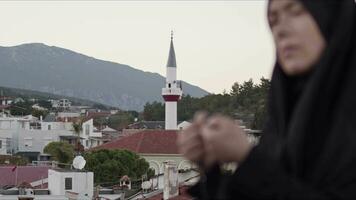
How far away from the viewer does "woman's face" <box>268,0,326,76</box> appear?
2.22 metres

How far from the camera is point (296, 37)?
222 centimetres

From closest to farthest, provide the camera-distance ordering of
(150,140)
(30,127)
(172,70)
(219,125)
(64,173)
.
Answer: (219,125) < (64,173) < (150,140) < (172,70) < (30,127)

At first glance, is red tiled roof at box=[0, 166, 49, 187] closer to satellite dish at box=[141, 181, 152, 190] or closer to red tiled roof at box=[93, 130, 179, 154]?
satellite dish at box=[141, 181, 152, 190]

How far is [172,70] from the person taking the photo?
254 feet

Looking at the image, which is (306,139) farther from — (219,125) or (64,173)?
(64,173)

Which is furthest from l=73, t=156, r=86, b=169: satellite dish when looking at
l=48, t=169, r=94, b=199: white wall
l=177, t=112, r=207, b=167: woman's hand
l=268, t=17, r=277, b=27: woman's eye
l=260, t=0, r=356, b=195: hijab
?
l=177, t=112, r=207, b=167: woman's hand

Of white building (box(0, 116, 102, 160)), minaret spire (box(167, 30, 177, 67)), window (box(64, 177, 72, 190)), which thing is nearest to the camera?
window (box(64, 177, 72, 190))

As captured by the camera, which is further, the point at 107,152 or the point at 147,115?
the point at 147,115

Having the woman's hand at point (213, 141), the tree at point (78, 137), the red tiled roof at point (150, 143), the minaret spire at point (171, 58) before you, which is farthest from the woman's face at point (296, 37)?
the minaret spire at point (171, 58)

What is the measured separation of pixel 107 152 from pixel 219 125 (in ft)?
156

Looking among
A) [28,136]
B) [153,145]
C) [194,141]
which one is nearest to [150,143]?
[153,145]

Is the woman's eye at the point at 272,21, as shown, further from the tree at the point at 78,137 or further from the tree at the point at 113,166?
the tree at the point at 113,166

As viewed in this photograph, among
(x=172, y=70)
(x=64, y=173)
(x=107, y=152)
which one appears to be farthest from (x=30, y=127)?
(x=64, y=173)

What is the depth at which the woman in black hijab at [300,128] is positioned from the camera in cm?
202
